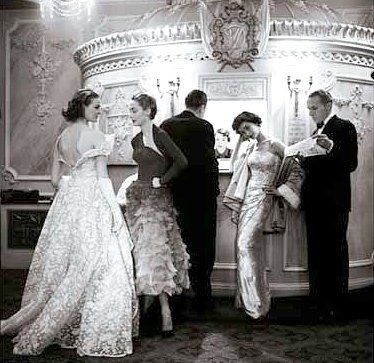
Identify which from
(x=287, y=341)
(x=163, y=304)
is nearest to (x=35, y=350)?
(x=163, y=304)

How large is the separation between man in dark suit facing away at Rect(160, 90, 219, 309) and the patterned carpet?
8.5 inches

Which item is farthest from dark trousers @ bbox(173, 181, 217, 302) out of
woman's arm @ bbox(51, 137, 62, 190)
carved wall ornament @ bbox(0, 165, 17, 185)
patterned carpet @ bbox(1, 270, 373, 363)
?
carved wall ornament @ bbox(0, 165, 17, 185)

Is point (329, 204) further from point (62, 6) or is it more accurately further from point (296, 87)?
point (62, 6)

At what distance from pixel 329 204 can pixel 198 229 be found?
0.69 metres

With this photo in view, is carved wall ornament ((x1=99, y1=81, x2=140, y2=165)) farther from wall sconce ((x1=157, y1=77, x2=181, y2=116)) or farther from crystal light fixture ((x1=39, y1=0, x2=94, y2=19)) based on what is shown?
crystal light fixture ((x1=39, y1=0, x2=94, y2=19))

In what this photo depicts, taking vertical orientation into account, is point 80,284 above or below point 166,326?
above

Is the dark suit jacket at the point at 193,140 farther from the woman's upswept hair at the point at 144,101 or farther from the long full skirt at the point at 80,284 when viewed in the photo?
the long full skirt at the point at 80,284

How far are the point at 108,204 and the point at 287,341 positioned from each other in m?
0.98

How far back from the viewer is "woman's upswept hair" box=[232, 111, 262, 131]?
9.23ft

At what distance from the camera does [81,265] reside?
2.27 meters

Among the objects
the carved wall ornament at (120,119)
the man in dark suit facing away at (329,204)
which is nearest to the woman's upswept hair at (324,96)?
the man in dark suit facing away at (329,204)

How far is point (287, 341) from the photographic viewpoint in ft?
7.75

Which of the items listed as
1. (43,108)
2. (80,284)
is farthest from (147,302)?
(43,108)
